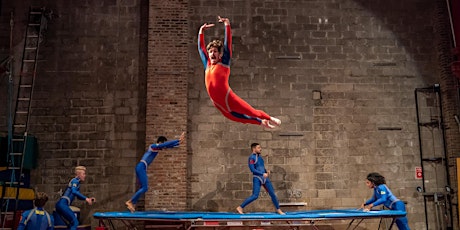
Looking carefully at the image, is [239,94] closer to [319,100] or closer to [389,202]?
[319,100]

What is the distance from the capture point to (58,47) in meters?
10.6

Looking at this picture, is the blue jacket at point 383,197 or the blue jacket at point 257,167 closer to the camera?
the blue jacket at point 383,197

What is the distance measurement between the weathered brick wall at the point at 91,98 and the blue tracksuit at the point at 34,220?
11.8 ft

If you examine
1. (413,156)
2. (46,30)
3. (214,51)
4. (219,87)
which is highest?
(46,30)

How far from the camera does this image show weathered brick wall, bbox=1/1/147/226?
1007 centimetres

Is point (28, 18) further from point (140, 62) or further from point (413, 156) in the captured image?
point (413, 156)

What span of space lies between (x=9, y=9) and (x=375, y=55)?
8.83m

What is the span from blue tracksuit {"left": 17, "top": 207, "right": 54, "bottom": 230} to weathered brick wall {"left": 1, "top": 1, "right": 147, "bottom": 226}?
359cm

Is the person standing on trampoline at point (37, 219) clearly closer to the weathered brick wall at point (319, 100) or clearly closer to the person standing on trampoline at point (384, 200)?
the weathered brick wall at point (319, 100)

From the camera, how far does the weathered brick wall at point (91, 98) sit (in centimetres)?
1007

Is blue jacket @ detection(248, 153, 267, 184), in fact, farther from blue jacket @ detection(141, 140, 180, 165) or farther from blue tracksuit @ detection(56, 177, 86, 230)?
blue tracksuit @ detection(56, 177, 86, 230)

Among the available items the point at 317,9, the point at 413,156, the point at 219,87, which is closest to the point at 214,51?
the point at 219,87

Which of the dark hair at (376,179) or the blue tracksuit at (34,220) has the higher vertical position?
the dark hair at (376,179)

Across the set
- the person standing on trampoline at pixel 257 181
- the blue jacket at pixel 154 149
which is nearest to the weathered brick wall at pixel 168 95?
the blue jacket at pixel 154 149
